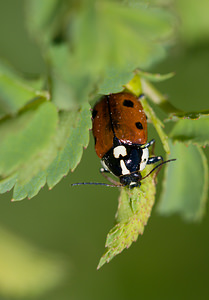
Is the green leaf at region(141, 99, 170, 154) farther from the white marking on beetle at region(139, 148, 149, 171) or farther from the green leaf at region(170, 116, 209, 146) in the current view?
the white marking on beetle at region(139, 148, 149, 171)

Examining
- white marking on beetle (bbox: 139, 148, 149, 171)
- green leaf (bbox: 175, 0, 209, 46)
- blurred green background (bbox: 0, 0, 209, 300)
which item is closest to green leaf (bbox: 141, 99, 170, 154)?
white marking on beetle (bbox: 139, 148, 149, 171)

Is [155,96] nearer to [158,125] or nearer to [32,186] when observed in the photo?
[158,125]

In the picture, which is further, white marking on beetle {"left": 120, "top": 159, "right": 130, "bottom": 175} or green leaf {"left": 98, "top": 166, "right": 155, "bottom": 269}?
white marking on beetle {"left": 120, "top": 159, "right": 130, "bottom": 175}

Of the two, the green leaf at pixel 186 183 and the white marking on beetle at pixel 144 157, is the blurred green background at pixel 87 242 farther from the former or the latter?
the white marking on beetle at pixel 144 157

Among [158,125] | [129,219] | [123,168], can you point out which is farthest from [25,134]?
[123,168]

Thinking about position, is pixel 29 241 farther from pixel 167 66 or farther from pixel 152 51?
pixel 152 51

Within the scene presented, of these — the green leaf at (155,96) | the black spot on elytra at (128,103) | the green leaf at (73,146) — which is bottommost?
the green leaf at (73,146)

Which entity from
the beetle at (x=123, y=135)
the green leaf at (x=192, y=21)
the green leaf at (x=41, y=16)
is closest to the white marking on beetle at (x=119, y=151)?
the beetle at (x=123, y=135)
